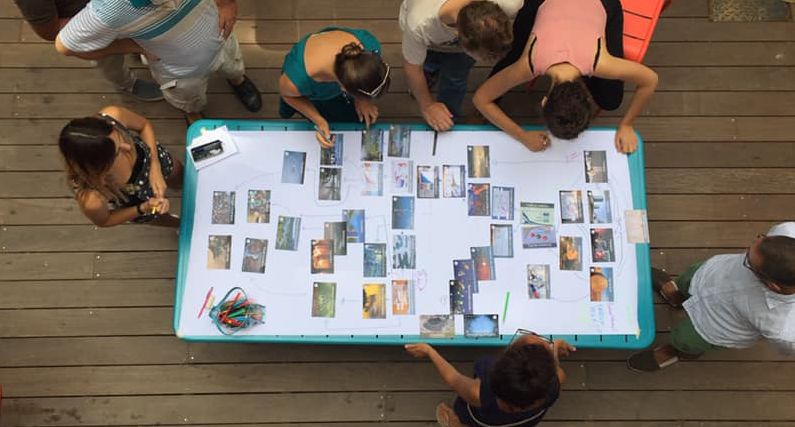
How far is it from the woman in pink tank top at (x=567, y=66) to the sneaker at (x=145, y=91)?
1868mm

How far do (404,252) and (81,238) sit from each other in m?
1.84

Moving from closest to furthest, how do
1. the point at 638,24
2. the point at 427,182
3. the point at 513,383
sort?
the point at 513,383 → the point at 427,182 → the point at 638,24

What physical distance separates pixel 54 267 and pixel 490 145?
2.33m

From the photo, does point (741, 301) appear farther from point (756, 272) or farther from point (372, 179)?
point (372, 179)

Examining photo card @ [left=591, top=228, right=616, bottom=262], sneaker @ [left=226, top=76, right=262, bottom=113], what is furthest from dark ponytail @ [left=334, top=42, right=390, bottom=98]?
sneaker @ [left=226, top=76, right=262, bottom=113]

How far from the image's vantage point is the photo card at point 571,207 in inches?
95.1

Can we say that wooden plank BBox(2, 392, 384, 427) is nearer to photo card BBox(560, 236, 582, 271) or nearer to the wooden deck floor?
the wooden deck floor


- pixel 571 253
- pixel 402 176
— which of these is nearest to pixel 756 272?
pixel 571 253

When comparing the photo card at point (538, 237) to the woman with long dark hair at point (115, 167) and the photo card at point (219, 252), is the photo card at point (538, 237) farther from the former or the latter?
the woman with long dark hair at point (115, 167)

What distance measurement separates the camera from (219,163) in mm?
2475

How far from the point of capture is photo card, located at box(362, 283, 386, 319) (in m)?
2.31

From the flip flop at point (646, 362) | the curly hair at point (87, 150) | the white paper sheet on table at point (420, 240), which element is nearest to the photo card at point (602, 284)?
the white paper sheet on table at point (420, 240)

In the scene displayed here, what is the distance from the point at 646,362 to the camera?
9.29 feet

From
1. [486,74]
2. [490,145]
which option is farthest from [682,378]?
→ [486,74]
